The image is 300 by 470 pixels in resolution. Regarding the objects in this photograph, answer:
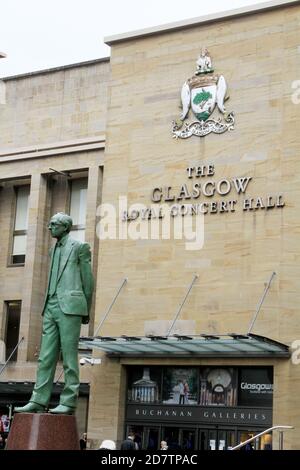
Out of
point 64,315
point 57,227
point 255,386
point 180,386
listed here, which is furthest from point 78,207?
point 64,315

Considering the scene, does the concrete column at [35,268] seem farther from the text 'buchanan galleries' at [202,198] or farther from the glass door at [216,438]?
the glass door at [216,438]

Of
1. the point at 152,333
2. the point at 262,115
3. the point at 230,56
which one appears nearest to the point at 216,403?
the point at 152,333

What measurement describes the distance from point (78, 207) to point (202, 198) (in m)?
8.48

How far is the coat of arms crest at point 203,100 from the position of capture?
30078 mm

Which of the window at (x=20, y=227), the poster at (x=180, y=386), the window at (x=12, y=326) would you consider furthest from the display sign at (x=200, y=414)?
the window at (x=20, y=227)

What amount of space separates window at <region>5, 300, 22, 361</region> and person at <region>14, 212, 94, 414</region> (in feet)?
72.2

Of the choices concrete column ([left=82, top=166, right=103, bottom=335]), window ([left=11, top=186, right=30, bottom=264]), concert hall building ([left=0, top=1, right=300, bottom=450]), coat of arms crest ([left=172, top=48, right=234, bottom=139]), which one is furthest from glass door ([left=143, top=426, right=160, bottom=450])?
window ([left=11, top=186, right=30, bottom=264])

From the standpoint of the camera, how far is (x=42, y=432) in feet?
44.3

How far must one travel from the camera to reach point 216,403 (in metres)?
28.9

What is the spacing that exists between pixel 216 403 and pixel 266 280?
4306mm

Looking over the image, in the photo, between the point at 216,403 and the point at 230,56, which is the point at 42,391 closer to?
the point at 216,403

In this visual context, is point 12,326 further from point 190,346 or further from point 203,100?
point 203,100

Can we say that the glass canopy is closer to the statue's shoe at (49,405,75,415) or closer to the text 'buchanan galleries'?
the text 'buchanan galleries'

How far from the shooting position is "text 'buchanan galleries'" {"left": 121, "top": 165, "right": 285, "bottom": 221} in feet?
94.4
